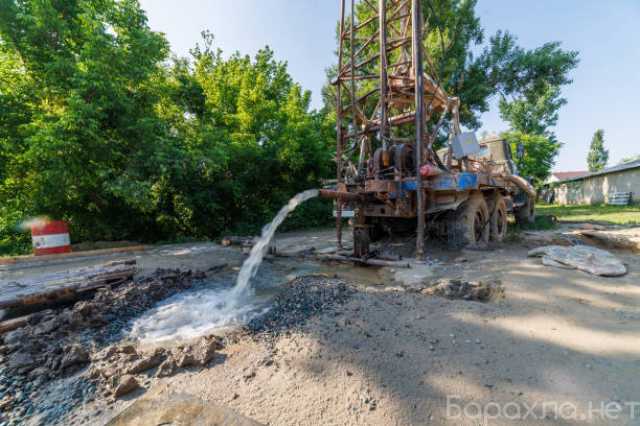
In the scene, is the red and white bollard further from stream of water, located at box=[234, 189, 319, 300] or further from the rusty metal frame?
the rusty metal frame

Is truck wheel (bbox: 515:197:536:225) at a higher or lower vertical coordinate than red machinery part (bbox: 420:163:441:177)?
lower

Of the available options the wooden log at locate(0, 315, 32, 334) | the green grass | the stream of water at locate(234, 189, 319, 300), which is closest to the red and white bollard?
the stream of water at locate(234, 189, 319, 300)

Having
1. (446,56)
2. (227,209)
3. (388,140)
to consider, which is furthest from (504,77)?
(227,209)

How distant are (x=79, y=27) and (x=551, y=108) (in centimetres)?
4168

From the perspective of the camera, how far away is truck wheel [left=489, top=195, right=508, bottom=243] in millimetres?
6945

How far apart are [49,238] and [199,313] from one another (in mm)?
6919

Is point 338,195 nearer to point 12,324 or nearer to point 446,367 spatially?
point 446,367

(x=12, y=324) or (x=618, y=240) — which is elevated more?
(x=618, y=240)

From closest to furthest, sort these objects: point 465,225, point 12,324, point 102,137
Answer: point 12,324 < point 465,225 < point 102,137

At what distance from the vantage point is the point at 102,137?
774 centimetres

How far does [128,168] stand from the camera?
26.1ft

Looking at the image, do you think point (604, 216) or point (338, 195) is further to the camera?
point (604, 216)

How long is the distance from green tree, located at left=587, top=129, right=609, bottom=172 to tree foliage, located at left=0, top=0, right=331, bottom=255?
67.9 metres

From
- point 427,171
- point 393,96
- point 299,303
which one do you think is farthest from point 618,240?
point 299,303
